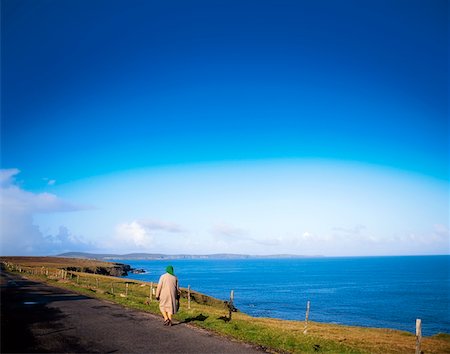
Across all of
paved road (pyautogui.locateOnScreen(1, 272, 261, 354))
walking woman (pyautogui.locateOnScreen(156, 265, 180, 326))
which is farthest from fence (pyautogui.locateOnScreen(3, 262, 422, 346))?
walking woman (pyautogui.locateOnScreen(156, 265, 180, 326))

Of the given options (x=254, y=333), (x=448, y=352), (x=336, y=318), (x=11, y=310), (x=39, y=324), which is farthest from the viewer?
(x=336, y=318)

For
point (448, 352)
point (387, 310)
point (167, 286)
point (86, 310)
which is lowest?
point (387, 310)

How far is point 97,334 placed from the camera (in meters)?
13.2

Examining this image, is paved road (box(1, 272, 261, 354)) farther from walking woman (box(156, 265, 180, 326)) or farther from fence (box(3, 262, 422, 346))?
fence (box(3, 262, 422, 346))

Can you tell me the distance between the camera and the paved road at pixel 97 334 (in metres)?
11.2

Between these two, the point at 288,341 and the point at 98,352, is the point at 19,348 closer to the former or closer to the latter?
the point at 98,352

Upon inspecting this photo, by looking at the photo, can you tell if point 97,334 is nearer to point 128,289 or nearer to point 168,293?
point 168,293

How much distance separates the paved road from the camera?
11.2 metres

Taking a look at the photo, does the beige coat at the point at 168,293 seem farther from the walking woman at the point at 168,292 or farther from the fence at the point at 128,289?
the fence at the point at 128,289

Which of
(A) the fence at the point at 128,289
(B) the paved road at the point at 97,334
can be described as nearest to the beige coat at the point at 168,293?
(B) the paved road at the point at 97,334

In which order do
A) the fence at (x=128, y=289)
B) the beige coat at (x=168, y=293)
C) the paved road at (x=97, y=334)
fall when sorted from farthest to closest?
the fence at (x=128, y=289)
the beige coat at (x=168, y=293)
the paved road at (x=97, y=334)

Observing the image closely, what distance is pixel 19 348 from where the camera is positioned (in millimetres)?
10547

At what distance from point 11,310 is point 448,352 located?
1313 inches

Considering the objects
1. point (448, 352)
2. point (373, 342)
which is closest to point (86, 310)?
point (373, 342)
